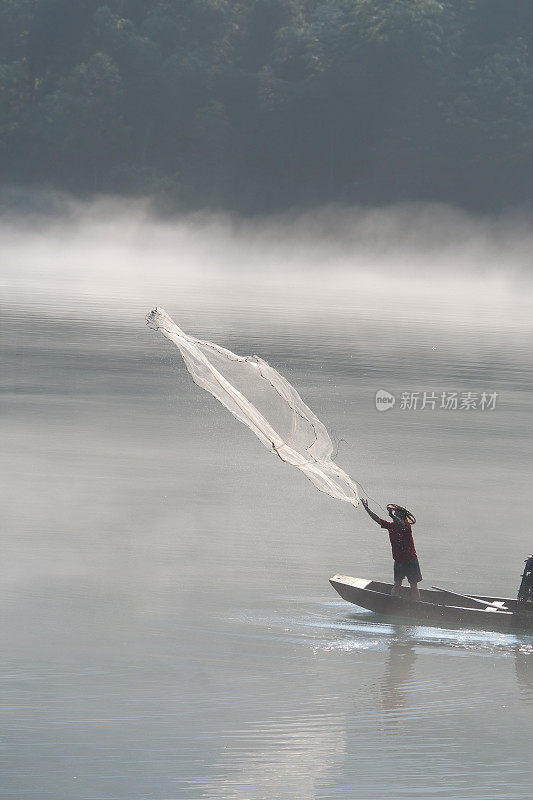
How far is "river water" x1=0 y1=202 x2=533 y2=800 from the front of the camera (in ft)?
49.5

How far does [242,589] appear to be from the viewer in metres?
21.7

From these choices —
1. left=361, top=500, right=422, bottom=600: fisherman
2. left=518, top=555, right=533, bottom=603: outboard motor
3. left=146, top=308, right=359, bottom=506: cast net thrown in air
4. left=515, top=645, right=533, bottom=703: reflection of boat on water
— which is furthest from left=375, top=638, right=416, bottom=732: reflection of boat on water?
left=146, top=308, right=359, bottom=506: cast net thrown in air

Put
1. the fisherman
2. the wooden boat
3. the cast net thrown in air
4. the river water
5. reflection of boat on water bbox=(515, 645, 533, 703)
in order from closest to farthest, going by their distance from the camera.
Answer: the river water < reflection of boat on water bbox=(515, 645, 533, 703) < the wooden boat < the cast net thrown in air < the fisherman

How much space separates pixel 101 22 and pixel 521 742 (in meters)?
138

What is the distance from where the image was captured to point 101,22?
14538 cm

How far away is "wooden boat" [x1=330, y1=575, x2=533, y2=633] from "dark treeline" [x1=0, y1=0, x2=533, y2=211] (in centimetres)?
11690

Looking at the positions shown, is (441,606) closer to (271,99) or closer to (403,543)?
(403,543)

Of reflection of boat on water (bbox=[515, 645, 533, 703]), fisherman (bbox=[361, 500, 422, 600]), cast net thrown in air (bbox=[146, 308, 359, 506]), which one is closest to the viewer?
reflection of boat on water (bbox=[515, 645, 533, 703])

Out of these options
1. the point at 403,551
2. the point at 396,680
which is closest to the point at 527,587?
the point at 403,551

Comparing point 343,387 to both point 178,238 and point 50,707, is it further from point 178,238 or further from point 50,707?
point 178,238

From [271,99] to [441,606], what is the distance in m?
125

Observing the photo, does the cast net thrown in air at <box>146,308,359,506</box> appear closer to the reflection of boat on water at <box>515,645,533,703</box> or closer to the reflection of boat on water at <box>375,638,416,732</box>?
the reflection of boat on water at <box>375,638,416,732</box>

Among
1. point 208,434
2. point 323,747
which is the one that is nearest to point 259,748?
point 323,747

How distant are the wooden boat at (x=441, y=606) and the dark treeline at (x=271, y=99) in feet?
384
